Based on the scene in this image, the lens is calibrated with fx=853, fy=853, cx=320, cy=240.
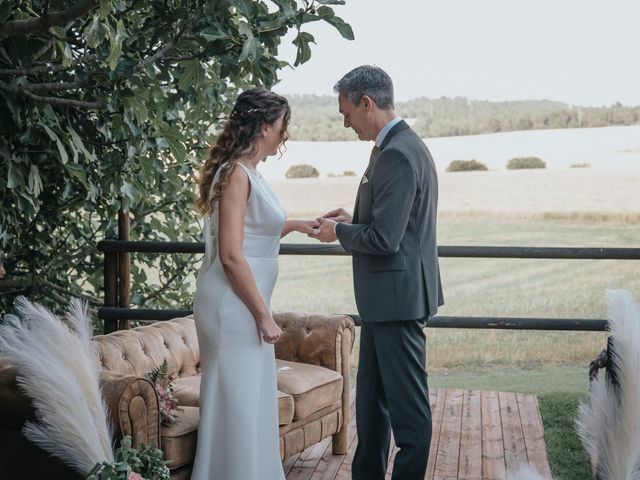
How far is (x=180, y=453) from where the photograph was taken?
291 cm

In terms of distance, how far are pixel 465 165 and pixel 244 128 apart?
8603 millimetres

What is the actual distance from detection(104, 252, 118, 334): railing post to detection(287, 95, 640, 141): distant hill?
21.2ft

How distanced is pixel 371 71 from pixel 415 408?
3.81 feet

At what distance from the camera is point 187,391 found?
3.32 meters

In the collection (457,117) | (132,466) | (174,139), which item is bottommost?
(132,466)

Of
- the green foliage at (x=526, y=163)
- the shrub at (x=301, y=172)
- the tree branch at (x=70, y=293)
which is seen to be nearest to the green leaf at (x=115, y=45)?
the tree branch at (x=70, y=293)

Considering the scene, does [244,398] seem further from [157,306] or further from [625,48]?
[625,48]

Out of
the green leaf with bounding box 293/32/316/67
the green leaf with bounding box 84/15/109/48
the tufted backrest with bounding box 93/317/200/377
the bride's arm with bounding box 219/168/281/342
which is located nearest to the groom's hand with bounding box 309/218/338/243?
the bride's arm with bounding box 219/168/281/342

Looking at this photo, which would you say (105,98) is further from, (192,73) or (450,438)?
(450,438)

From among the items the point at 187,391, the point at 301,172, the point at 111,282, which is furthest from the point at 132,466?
the point at 301,172

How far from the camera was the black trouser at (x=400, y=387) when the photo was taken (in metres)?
2.94

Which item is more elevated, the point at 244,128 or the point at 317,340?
the point at 244,128

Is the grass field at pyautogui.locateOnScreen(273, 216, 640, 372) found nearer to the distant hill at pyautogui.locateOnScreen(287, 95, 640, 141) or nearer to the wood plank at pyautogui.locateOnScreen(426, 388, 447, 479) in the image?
the distant hill at pyautogui.locateOnScreen(287, 95, 640, 141)

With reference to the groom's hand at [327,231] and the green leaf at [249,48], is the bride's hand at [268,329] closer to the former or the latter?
the groom's hand at [327,231]
